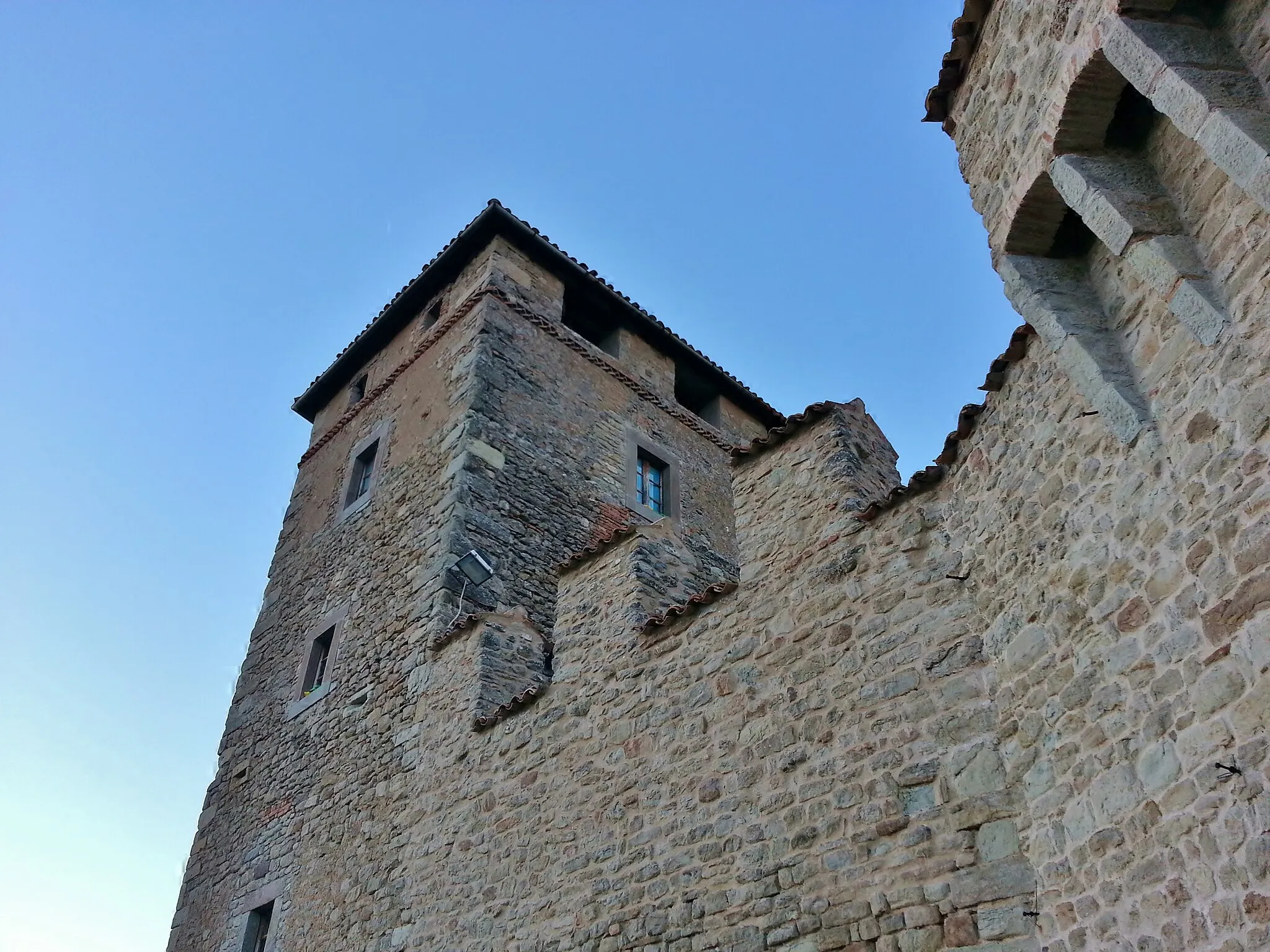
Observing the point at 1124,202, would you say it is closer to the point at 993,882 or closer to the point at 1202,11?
the point at 1202,11

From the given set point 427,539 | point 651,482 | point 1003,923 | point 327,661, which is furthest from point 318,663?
point 1003,923

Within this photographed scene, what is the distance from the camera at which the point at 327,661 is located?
1018 cm

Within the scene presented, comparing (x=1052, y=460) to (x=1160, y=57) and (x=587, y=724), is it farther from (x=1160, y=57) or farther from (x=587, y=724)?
(x=587, y=724)

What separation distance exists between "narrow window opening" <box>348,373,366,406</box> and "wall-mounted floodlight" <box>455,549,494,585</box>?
17.9ft

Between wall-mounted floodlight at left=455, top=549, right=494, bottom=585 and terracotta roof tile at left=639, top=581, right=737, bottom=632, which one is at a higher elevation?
wall-mounted floodlight at left=455, top=549, right=494, bottom=585

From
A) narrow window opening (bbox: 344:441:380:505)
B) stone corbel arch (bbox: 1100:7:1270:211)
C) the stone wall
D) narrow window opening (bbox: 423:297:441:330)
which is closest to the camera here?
stone corbel arch (bbox: 1100:7:1270:211)

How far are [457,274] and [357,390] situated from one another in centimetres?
229

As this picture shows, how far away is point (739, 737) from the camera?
17.8ft

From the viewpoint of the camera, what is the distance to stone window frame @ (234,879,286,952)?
838cm

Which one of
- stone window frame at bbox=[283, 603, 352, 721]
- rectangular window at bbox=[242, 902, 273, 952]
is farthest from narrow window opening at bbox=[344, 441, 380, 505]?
rectangular window at bbox=[242, 902, 273, 952]

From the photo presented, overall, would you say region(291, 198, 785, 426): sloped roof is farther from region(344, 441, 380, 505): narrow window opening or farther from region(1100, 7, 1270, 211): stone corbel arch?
region(1100, 7, 1270, 211): stone corbel arch

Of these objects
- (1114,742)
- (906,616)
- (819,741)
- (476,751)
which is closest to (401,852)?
(476,751)

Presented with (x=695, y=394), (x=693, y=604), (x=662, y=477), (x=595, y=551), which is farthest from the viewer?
(x=695, y=394)

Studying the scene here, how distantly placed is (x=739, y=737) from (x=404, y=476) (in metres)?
6.58
